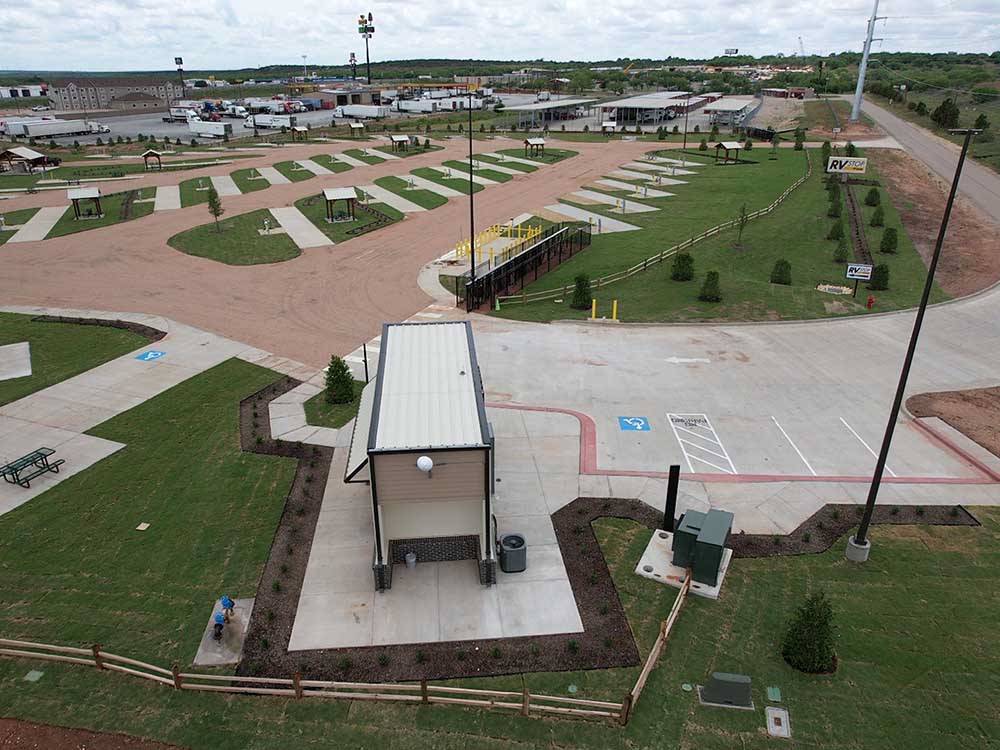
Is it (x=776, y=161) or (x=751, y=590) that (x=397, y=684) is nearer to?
(x=751, y=590)

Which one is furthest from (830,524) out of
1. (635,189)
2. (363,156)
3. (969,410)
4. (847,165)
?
(363,156)

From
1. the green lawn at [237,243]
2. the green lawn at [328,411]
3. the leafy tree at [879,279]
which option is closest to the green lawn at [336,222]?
the green lawn at [237,243]

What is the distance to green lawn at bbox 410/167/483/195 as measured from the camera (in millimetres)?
60756

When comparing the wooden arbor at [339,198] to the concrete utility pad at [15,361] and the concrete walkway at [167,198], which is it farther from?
the concrete utility pad at [15,361]

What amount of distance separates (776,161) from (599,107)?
165ft

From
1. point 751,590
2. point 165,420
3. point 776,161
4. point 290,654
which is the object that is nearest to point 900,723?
point 751,590

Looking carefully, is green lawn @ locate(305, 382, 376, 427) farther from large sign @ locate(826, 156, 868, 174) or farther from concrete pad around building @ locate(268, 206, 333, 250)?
large sign @ locate(826, 156, 868, 174)

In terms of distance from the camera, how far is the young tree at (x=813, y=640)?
1227cm

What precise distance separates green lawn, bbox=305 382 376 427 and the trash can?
8458 millimetres

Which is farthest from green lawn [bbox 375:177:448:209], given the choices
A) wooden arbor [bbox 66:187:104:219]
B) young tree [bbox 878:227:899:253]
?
young tree [bbox 878:227:899:253]

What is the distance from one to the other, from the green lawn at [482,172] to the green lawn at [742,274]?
18889mm

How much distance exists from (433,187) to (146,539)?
50.2 m

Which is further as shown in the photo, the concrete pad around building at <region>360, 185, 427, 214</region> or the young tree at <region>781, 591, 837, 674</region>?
the concrete pad around building at <region>360, 185, 427, 214</region>

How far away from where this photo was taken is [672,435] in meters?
21.2
